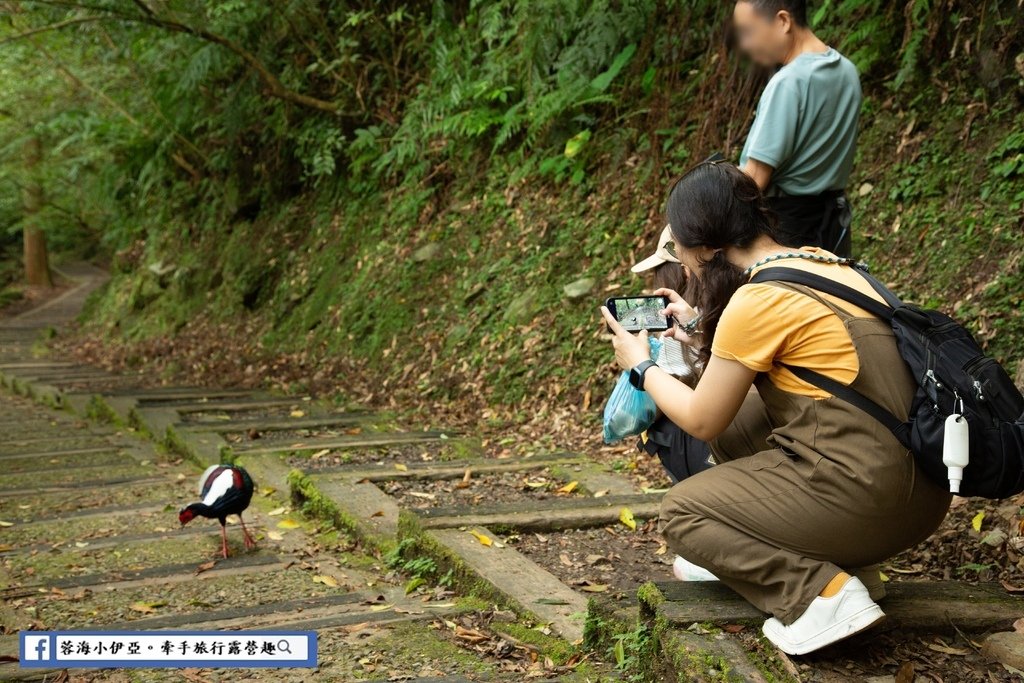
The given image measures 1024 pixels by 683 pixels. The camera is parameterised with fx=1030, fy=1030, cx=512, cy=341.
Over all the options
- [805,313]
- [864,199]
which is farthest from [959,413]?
[864,199]

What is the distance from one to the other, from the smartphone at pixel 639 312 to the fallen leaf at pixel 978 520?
146cm

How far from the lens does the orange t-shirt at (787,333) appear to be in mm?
2570

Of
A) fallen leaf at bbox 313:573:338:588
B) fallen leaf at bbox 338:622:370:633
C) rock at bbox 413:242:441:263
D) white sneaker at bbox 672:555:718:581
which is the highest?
rock at bbox 413:242:441:263

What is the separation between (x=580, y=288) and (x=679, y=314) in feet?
11.4

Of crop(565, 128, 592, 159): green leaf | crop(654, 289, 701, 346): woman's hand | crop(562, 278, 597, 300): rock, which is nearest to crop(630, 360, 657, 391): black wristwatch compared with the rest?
crop(654, 289, 701, 346): woman's hand

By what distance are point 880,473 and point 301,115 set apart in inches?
373

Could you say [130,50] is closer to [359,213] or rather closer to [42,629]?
[359,213]

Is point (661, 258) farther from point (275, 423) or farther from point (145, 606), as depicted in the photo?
point (275, 423)

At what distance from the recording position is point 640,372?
2.95 m

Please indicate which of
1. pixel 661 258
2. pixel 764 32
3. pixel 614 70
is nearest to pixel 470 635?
pixel 661 258

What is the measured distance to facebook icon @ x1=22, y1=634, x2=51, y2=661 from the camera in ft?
10.4

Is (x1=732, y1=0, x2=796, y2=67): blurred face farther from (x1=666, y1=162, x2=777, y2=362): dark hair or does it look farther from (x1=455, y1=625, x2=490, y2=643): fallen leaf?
(x1=455, y1=625, x2=490, y2=643): fallen leaf

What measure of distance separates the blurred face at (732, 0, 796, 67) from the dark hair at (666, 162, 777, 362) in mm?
1158

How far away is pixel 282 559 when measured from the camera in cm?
452
